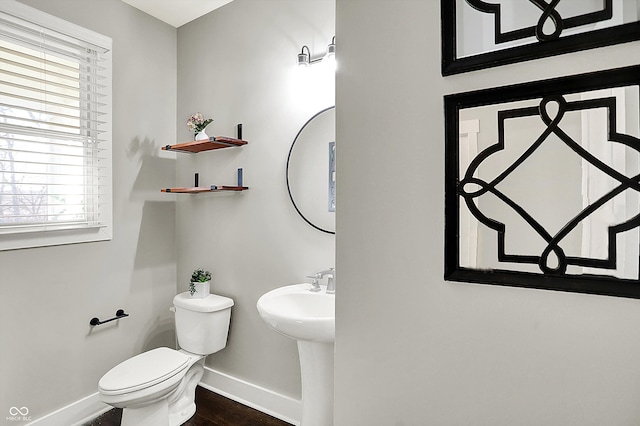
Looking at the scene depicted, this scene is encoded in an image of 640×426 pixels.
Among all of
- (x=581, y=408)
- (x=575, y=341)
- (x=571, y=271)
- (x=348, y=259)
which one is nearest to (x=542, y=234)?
(x=571, y=271)

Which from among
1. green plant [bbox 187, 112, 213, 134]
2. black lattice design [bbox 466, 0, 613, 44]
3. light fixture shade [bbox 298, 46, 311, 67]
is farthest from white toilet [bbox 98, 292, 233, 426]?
black lattice design [bbox 466, 0, 613, 44]

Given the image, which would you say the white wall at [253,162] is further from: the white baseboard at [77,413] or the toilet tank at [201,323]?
the white baseboard at [77,413]

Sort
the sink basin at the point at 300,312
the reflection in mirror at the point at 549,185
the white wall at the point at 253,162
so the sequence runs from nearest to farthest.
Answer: the reflection in mirror at the point at 549,185
the sink basin at the point at 300,312
the white wall at the point at 253,162

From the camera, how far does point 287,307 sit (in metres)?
1.80

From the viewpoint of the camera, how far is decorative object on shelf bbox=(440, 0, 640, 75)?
2.26 feet

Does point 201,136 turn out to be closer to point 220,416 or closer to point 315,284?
point 315,284

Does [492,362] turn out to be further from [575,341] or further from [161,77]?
[161,77]

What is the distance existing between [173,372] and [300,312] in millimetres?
756

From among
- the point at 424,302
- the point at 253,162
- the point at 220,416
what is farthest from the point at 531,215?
the point at 220,416

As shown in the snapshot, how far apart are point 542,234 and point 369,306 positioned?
471 millimetres

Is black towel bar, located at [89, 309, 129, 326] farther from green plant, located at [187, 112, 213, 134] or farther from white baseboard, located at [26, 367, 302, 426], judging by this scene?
green plant, located at [187, 112, 213, 134]

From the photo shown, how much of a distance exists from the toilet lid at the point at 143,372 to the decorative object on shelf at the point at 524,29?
1900 mm

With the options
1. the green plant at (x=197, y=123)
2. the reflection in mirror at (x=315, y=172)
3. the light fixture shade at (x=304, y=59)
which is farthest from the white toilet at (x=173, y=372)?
the light fixture shade at (x=304, y=59)

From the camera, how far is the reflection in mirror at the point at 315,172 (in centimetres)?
193
